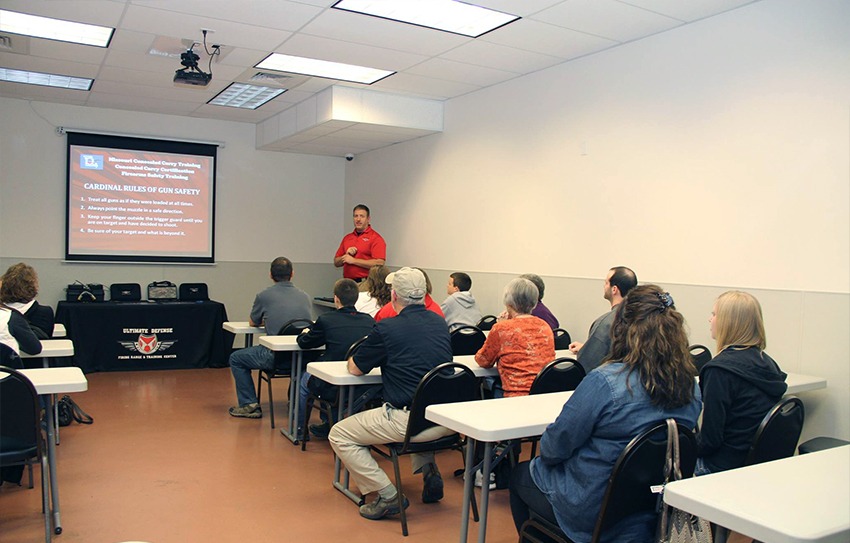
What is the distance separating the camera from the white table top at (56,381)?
2873mm

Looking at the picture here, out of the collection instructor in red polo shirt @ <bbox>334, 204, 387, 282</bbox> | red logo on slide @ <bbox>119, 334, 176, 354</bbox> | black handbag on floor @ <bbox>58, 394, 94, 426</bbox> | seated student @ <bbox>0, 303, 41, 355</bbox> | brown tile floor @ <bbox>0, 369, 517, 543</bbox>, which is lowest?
brown tile floor @ <bbox>0, 369, 517, 543</bbox>

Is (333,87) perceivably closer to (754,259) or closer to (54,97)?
(54,97)

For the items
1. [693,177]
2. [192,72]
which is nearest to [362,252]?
[192,72]

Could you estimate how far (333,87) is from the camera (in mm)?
6410

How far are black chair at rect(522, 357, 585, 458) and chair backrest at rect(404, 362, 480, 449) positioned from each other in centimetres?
31

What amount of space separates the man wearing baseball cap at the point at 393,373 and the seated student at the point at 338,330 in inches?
32.3

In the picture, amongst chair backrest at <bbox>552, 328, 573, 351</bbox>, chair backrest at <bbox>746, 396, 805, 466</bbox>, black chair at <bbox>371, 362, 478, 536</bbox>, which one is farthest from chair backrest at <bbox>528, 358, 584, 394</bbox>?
chair backrest at <bbox>552, 328, 573, 351</bbox>

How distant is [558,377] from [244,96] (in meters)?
5.12

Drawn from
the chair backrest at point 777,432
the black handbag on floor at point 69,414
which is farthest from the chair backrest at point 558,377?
the black handbag on floor at point 69,414

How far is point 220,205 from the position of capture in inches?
333

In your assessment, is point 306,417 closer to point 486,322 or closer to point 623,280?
point 486,322

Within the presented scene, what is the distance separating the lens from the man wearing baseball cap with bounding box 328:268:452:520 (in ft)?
10.8

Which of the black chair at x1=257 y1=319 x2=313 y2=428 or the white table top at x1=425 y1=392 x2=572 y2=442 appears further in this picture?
the black chair at x1=257 y1=319 x2=313 y2=428

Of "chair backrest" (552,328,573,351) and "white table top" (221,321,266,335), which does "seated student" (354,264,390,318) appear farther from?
"chair backrest" (552,328,573,351)
